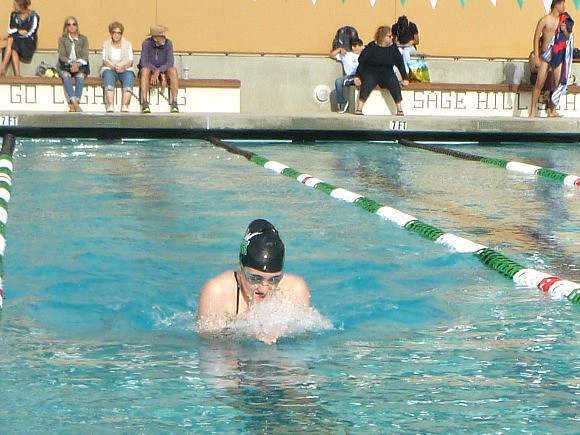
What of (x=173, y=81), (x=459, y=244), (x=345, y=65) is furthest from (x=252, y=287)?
(x=345, y=65)

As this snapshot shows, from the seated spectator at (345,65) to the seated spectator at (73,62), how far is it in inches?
144

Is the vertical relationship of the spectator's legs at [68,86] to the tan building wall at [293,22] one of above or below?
below

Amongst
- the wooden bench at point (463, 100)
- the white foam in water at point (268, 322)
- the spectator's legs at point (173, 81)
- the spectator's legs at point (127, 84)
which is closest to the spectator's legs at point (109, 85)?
the spectator's legs at point (127, 84)

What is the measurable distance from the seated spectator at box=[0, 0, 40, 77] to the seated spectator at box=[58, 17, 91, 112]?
0.62 m

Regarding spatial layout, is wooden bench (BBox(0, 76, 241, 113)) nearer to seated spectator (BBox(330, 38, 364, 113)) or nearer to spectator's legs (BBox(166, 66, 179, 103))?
spectator's legs (BBox(166, 66, 179, 103))

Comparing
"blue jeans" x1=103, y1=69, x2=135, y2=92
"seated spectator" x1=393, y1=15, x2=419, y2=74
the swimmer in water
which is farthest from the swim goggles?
"seated spectator" x1=393, y1=15, x2=419, y2=74

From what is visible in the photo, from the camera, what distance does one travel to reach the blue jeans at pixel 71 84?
15008 millimetres

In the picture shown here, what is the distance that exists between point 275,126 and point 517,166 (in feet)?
13.1

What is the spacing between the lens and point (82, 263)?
6.86 metres

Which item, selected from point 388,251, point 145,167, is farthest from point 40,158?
point 388,251

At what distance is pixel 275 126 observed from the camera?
48.4 feet

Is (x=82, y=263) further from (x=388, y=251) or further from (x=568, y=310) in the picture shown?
(x=568, y=310)

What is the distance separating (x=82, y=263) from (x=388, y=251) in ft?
6.42

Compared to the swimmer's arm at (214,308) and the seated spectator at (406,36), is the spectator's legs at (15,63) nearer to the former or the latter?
the seated spectator at (406,36)
